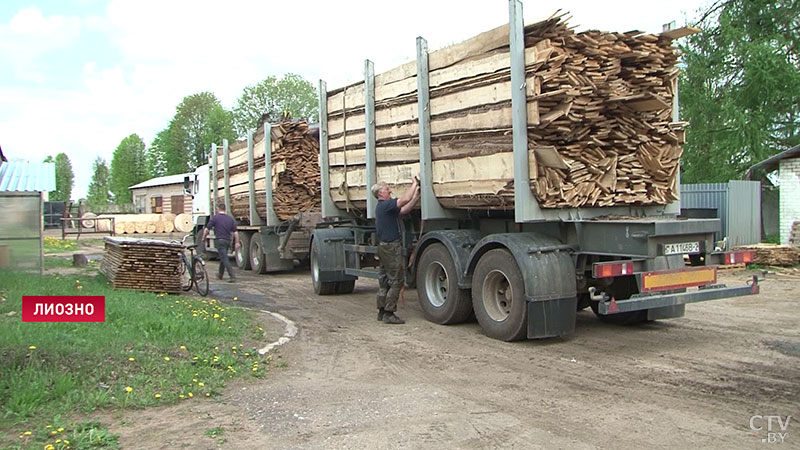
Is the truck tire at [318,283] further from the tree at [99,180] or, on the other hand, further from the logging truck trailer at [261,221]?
the tree at [99,180]

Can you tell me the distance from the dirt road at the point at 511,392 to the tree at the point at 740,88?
13717mm

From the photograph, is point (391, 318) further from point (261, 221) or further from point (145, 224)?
point (145, 224)

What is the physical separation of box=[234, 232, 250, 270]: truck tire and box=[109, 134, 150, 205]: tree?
60081mm

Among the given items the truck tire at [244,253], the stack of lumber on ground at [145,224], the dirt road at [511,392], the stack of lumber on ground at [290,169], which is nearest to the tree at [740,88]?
the stack of lumber on ground at [290,169]

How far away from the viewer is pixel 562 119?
24.1 ft

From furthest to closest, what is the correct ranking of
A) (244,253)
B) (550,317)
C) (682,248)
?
(244,253), (550,317), (682,248)

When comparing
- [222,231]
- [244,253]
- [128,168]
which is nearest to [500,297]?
[222,231]

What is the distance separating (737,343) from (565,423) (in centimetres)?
361

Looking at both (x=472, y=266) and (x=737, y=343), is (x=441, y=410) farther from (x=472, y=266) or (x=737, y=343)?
(x=737, y=343)

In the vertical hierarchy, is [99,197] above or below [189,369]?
above

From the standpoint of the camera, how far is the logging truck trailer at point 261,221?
1559 centimetres

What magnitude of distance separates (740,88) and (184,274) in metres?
18.8

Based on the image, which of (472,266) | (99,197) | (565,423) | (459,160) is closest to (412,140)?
(459,160)

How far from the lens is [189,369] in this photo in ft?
20.6
